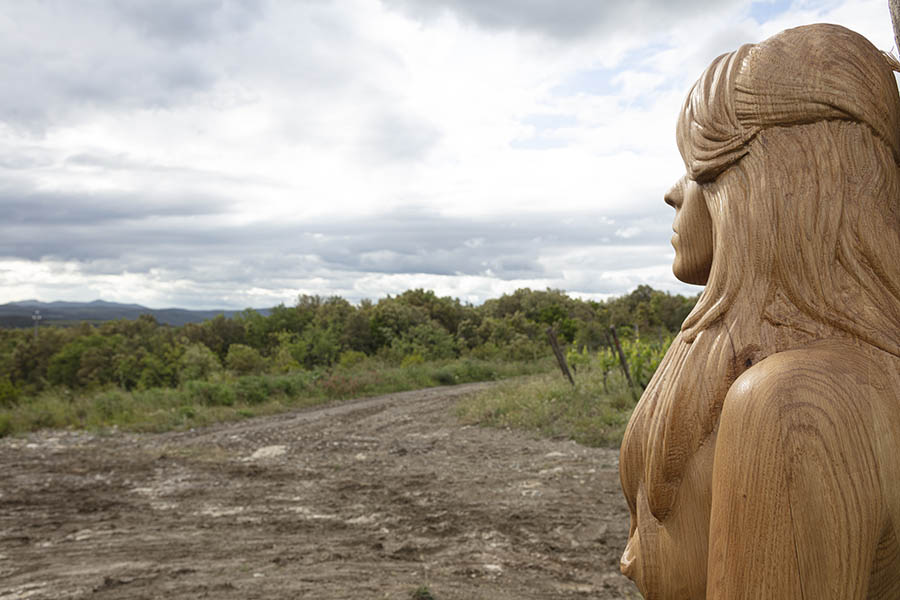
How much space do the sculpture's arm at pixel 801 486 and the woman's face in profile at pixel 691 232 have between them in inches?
16.0

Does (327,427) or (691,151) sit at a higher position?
(691,151)

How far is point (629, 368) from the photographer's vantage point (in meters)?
10.8

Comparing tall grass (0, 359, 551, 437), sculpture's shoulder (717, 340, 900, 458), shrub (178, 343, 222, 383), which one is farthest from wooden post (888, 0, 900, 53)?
shrub (178, 343, 222, 383)

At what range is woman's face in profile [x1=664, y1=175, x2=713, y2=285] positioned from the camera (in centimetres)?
132

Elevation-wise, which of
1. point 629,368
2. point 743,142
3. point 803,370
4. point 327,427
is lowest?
point 327,427

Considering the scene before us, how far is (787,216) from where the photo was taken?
109cm

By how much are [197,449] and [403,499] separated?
A: 177 inches

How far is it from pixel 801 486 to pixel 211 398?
1419 centimetres

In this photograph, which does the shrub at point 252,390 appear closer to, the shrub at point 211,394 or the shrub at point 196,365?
the shrub at point 211,394

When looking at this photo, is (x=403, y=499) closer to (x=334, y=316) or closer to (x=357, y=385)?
(x=357, y=385)

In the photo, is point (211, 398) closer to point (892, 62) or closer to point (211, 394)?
point (211, 394)

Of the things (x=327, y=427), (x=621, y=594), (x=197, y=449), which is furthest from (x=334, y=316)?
(x=621, y=594)

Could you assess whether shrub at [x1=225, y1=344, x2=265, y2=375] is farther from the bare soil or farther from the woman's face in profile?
the woman's face in profile

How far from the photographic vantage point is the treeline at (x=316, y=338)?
16.7 meters
